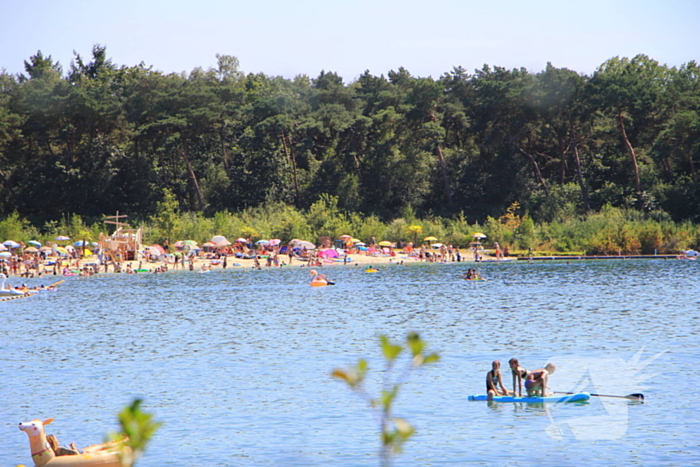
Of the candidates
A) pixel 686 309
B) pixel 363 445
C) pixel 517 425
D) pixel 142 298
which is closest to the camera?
pixel 363 445

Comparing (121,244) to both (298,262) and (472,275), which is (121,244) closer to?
(298,262)

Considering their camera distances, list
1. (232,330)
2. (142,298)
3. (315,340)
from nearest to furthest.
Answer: (315,340)
(232,330)
(142,298)

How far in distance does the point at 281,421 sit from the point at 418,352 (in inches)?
574

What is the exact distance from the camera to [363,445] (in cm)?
1636

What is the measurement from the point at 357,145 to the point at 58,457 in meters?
62.5

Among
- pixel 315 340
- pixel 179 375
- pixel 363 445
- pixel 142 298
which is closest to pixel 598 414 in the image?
pixel 363 445

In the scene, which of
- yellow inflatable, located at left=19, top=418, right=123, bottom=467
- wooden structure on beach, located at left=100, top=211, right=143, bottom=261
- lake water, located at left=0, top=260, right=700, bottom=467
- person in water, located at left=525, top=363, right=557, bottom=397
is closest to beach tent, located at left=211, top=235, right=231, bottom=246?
wooden structure on beach, located at left=100, top=211, right=143, bottom=261

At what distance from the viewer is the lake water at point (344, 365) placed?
1628cm

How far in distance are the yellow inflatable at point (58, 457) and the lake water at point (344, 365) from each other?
151cm

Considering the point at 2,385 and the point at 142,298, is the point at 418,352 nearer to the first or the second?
the point at 2,385

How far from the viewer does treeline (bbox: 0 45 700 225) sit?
68062 mm
